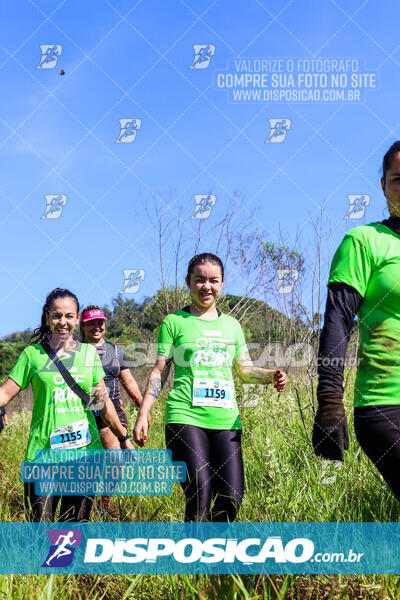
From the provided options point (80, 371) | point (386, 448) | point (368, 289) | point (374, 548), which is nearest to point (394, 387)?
point (386, 448)

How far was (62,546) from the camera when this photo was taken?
10.1ft

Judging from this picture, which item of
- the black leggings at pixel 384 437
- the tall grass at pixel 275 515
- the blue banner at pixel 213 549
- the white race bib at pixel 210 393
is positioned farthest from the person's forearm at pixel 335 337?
the white race bib at pixel 210 393

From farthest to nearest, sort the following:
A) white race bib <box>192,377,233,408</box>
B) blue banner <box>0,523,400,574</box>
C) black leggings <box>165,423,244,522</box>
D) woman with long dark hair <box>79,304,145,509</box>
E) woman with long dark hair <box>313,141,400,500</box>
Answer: woman with long dark hair <box>79,304,145,509</box> → white race bib <box>192,377,233,408</box> → black leggings <box>165,423,244,522</box> → blue banner <box>0,523,400,574</box> → woman with long dark hair <box>313,141,400,500</box>

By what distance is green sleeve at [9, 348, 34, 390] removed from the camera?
3.39m

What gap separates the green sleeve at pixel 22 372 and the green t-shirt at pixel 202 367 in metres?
0.74

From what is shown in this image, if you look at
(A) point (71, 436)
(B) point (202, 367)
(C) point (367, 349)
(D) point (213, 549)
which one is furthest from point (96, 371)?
(C) point (367, 349)

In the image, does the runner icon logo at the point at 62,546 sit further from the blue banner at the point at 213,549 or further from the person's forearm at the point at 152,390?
the person's forearm at the point at 152,390

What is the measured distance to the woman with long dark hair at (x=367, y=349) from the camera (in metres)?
1.99

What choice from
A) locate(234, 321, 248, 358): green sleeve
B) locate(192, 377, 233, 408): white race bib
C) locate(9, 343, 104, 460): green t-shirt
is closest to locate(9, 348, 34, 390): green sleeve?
locate(9, 343, 104, 460): green t-shirt

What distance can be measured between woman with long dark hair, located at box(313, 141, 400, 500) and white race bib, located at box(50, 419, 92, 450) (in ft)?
5.81

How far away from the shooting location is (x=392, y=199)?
2.25 m

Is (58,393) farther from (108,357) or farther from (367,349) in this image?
(367,349)

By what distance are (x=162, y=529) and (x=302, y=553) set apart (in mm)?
928

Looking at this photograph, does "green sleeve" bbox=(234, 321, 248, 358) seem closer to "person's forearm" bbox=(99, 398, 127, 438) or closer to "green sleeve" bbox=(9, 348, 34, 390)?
"person's forearm" bbox=(99, 398, 127, 438)
